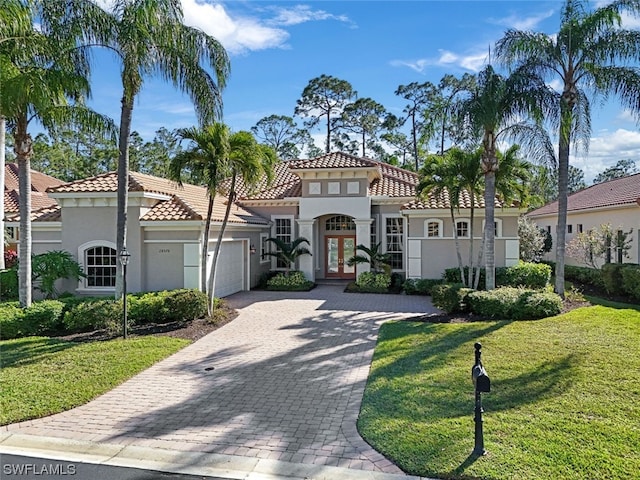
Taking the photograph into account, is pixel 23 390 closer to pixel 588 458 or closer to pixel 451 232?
pixel 588 458

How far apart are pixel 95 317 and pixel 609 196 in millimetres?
→ 24554

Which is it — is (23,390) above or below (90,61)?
below

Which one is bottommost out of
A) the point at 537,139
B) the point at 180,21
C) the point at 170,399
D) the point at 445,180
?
the point at 170,399

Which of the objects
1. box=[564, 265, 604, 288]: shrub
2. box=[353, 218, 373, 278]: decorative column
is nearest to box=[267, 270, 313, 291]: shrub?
box=[353, 218, 373, 278]: decorative column

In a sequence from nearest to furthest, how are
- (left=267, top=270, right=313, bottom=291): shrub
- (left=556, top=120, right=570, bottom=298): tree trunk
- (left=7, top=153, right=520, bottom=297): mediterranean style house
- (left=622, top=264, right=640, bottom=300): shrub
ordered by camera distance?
(left=556, top=120, right=570, bottom=298): tree trunk → (left=622, top=264, right=640, bottom=300): shrub → (left=7, top=153, right=520, bottom=297): mediterranean style house → (left=267, top=270, right=313, bottom=291): shrub

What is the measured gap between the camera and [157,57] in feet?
38.0

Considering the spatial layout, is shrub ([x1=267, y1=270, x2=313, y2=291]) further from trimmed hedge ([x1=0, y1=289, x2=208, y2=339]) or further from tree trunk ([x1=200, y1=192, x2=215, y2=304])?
trimmed hedge ([x1=0, y1=289, x2=208, y2=339])

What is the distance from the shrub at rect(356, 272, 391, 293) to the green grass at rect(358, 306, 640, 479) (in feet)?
25.9

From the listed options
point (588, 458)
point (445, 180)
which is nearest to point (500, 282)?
point (445, 180)

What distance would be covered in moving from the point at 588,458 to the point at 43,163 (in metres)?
50.4

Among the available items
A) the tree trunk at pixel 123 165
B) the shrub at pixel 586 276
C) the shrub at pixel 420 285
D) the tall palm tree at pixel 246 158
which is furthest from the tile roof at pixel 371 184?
the tree trunk at pixel 123 165

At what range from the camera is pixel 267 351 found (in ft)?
31.8

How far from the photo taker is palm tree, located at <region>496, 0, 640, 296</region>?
12414mm

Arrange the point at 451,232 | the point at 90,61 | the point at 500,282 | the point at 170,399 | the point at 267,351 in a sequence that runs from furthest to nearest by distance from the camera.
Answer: the point at 451,232, the point at 500,282, the point at 90,61, the point at 267,351, the point at 170,399
